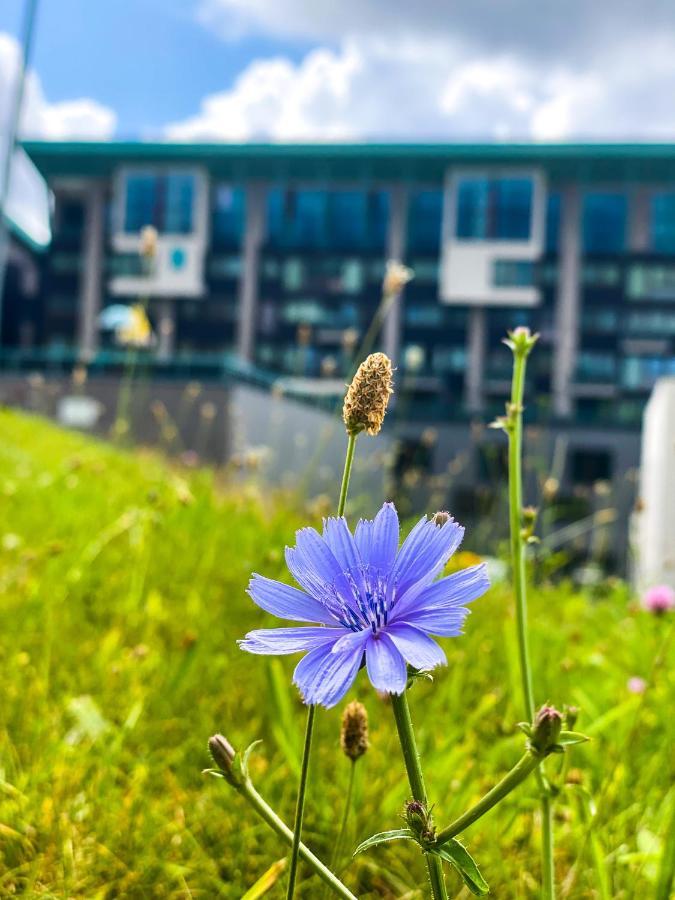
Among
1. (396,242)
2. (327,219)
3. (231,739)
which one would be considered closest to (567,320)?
(396,242)

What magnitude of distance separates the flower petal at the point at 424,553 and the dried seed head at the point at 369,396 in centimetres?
6

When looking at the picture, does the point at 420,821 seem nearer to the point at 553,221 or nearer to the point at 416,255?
the point at 416,255

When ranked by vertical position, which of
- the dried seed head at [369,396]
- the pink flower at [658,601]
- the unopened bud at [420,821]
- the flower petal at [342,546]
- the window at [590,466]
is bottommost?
the window at [590,466]

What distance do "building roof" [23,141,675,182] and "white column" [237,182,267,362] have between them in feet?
4.54

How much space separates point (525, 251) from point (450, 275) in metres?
2.11

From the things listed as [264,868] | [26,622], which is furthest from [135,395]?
[264,868]

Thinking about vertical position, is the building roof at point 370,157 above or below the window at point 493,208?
above

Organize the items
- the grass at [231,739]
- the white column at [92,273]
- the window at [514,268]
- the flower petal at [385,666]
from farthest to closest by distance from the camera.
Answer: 1. the white column at [92,273]
2. the window at [514,268]
3. the grass at [231,739]
4. the flower petal at [385,666]

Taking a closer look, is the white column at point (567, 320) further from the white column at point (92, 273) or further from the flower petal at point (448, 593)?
the flower petal at point (448, 593)

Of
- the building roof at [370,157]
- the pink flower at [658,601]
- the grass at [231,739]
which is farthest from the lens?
the building roof at [370,157]

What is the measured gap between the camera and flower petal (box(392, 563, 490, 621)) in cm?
35

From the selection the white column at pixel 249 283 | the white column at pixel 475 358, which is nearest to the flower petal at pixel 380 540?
the white column at pixel 475 358

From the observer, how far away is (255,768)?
38.4 inches

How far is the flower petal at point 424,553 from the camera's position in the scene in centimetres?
37
